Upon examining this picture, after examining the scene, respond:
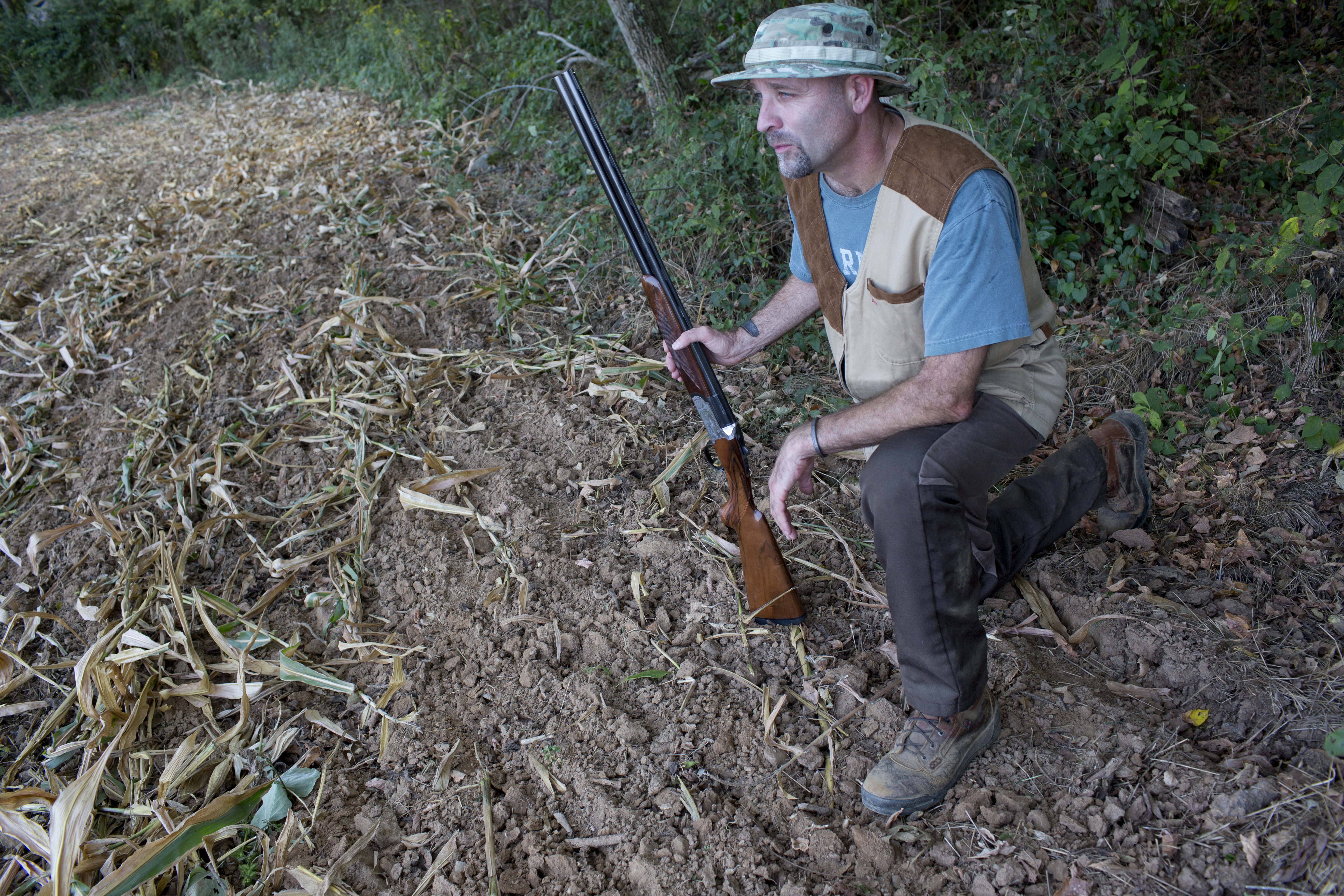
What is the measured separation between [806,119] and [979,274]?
2.15ft

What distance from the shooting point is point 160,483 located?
12.6 ft

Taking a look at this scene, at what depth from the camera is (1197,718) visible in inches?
89.8

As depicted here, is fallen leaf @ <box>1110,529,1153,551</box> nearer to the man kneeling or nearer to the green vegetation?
Answer: the green vegetation

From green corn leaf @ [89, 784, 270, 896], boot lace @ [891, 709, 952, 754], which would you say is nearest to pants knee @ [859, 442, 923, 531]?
boot lace @ [891, 709, 952, 754]

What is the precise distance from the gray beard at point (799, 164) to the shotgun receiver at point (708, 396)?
0.72 metres

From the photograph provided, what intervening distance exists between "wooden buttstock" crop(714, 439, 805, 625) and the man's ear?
124 centimetres

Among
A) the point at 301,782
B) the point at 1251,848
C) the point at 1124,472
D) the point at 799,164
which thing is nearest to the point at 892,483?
the point at 799,164

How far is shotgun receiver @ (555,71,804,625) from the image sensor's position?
106 inches

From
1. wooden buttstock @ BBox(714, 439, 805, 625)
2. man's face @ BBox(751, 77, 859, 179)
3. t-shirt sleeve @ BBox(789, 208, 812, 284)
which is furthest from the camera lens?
t-shirt sleeve @ BBox(789, 208, 812, 284)

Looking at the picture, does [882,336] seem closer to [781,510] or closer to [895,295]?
[895,295]

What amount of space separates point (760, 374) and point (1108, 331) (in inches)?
70.4

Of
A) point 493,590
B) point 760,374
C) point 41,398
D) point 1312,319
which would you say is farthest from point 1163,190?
point 41,398

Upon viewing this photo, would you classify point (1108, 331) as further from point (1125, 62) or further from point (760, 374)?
point (760, 374)

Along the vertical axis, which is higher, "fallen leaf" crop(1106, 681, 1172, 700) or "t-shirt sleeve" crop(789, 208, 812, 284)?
"t-shirt sleeve" crop(789, 208, 812, 284)
